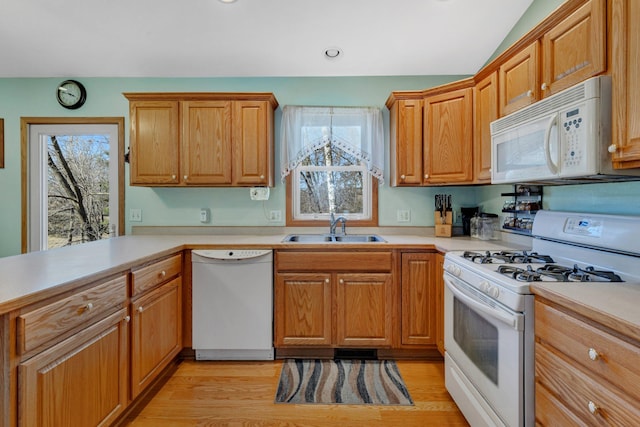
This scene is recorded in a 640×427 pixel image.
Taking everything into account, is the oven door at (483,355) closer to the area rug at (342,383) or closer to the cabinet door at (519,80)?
the area rug at (342,383)

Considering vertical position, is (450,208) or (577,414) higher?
(450,208)

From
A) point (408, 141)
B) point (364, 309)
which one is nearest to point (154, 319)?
point (364, 309)

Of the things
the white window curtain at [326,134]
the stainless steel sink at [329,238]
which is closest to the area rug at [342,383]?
the stainless steel sink at [329,238]

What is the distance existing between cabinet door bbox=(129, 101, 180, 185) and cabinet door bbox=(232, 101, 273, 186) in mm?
484

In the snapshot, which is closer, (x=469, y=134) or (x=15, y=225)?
(x=469, y=134)

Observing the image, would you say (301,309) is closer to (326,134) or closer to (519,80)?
(326,134)

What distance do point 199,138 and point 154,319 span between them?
1.42m

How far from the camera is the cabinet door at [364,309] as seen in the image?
7.61 ft

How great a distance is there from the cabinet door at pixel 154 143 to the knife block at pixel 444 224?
223cm

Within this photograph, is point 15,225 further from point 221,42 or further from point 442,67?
point 442,67

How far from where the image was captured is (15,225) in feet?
9.48

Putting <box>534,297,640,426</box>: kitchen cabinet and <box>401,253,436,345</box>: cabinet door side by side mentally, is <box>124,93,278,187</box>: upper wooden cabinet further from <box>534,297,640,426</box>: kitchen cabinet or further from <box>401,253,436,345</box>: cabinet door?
<box>534,297,640,426</box>: kitchen cabinet

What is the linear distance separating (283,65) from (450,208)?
1.92 m

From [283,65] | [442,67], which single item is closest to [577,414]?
[442,67]
